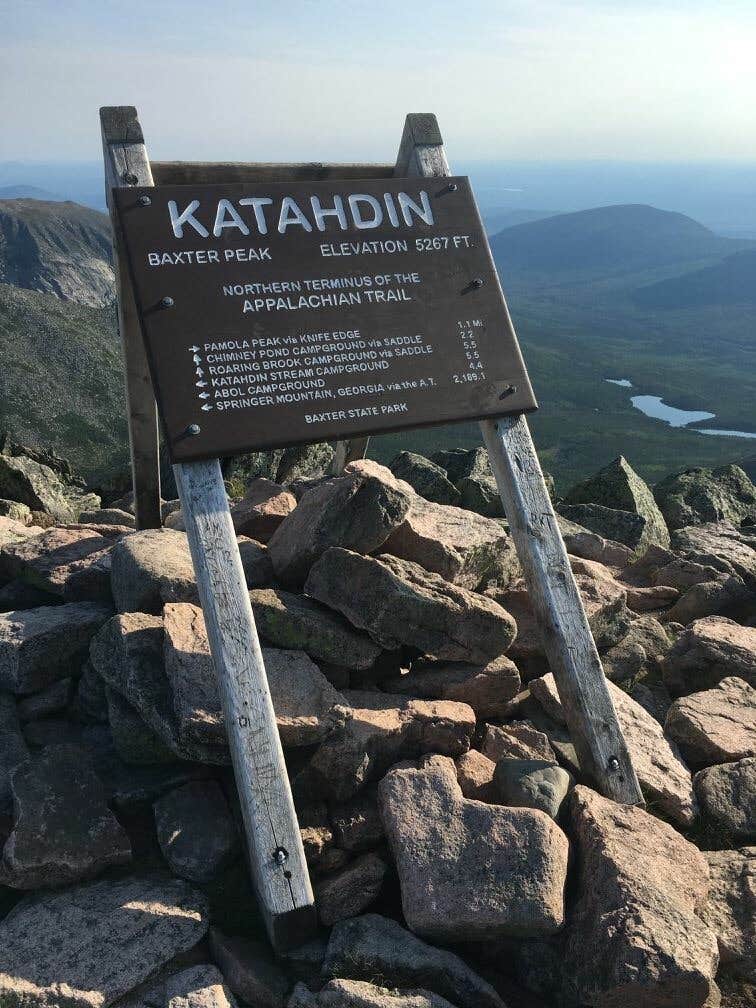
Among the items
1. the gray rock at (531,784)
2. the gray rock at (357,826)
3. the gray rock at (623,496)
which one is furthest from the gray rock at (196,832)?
the gray rock at (623,496)

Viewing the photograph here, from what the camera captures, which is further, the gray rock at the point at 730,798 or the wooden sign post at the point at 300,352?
the gray rock at the point at 730,798

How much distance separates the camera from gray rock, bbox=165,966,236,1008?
246 inches

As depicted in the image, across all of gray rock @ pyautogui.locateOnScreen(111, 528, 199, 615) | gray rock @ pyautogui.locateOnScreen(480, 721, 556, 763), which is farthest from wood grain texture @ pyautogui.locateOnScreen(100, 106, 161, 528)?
gray rock @ pyautogui.locateOnScreen(480, 721, 556, 763)

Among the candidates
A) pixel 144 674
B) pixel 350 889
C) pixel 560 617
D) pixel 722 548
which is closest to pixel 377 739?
pixel 350 889

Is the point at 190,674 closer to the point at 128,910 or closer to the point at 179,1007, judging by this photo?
the point at 128,910

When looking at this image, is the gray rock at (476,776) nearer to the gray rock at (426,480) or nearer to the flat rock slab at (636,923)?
the flat rock slab at (636,923)

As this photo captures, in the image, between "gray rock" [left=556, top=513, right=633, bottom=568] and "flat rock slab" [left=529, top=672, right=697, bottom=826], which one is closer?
"flat rock slab" [left=529, top=672, right=697, bottom=826]

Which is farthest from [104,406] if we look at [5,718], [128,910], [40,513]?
[128,910]

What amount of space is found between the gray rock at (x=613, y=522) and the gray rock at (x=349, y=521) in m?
7.98

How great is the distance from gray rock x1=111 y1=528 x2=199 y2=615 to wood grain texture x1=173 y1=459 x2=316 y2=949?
1.60 meters

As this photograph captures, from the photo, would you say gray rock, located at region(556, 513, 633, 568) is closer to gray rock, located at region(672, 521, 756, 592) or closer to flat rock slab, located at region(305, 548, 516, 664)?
gray rock, located at region(672, 521, 756, 592)

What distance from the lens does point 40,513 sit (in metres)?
16.6

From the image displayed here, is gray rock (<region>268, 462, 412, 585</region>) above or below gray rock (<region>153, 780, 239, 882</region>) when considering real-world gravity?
above

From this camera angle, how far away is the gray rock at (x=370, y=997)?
5.97m
